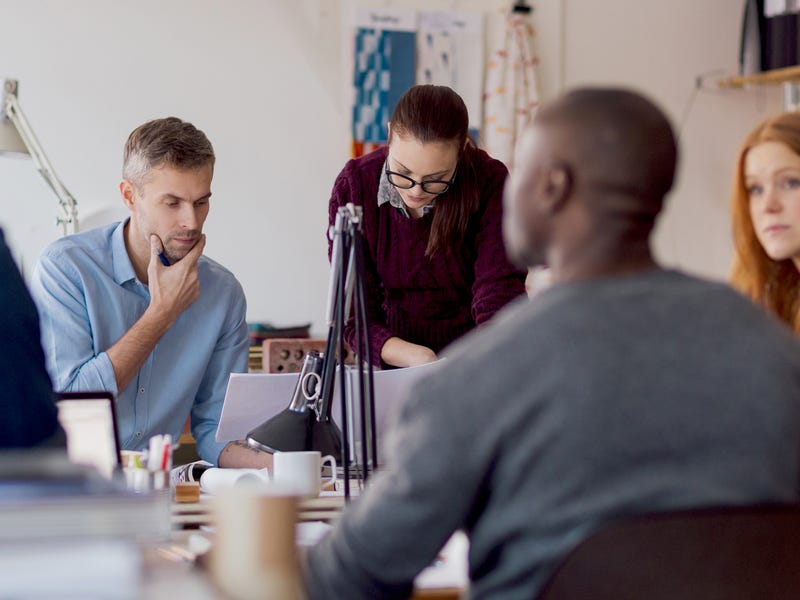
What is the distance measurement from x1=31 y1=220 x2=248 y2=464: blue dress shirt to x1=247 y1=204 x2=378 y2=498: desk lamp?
54 centimetres

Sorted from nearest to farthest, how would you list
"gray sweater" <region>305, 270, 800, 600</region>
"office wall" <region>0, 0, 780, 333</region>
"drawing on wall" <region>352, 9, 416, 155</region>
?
1. "gray sweater" <region>305, 270, 800, 600</region>
2. "office wall" <region>0, 0, 780, 333</region>
3. "drawing on wall" <region>352, 9, 416, 155</region>

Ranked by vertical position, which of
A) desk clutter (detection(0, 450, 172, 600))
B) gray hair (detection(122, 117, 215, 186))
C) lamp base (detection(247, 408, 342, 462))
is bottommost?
lamp base (detection(247, 408, 342, 462))

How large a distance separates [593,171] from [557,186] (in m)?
0.03

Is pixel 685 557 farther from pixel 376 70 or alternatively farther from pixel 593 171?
pixel 376 70

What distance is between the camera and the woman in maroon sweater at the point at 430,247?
88.2 inches

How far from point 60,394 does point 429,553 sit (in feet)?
2.66

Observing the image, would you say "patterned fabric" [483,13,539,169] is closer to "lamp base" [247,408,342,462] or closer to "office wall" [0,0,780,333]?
"office wall" [0,0,780,333]

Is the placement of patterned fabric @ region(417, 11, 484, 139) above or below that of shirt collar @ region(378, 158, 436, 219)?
above

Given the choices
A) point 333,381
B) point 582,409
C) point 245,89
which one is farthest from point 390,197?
point 245,89

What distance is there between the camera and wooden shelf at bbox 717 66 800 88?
4.23 meters

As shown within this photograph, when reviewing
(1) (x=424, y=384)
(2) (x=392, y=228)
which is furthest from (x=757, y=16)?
(1) (x=424, y=384)

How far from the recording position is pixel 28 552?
2.38 ft

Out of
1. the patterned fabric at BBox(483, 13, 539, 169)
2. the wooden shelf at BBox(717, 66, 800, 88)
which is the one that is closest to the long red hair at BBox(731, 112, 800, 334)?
the patterned fabric at BBox(483, 13, 539, 169)

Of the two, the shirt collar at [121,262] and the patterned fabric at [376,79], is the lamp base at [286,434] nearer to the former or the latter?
the shirt collar at [121,262]
